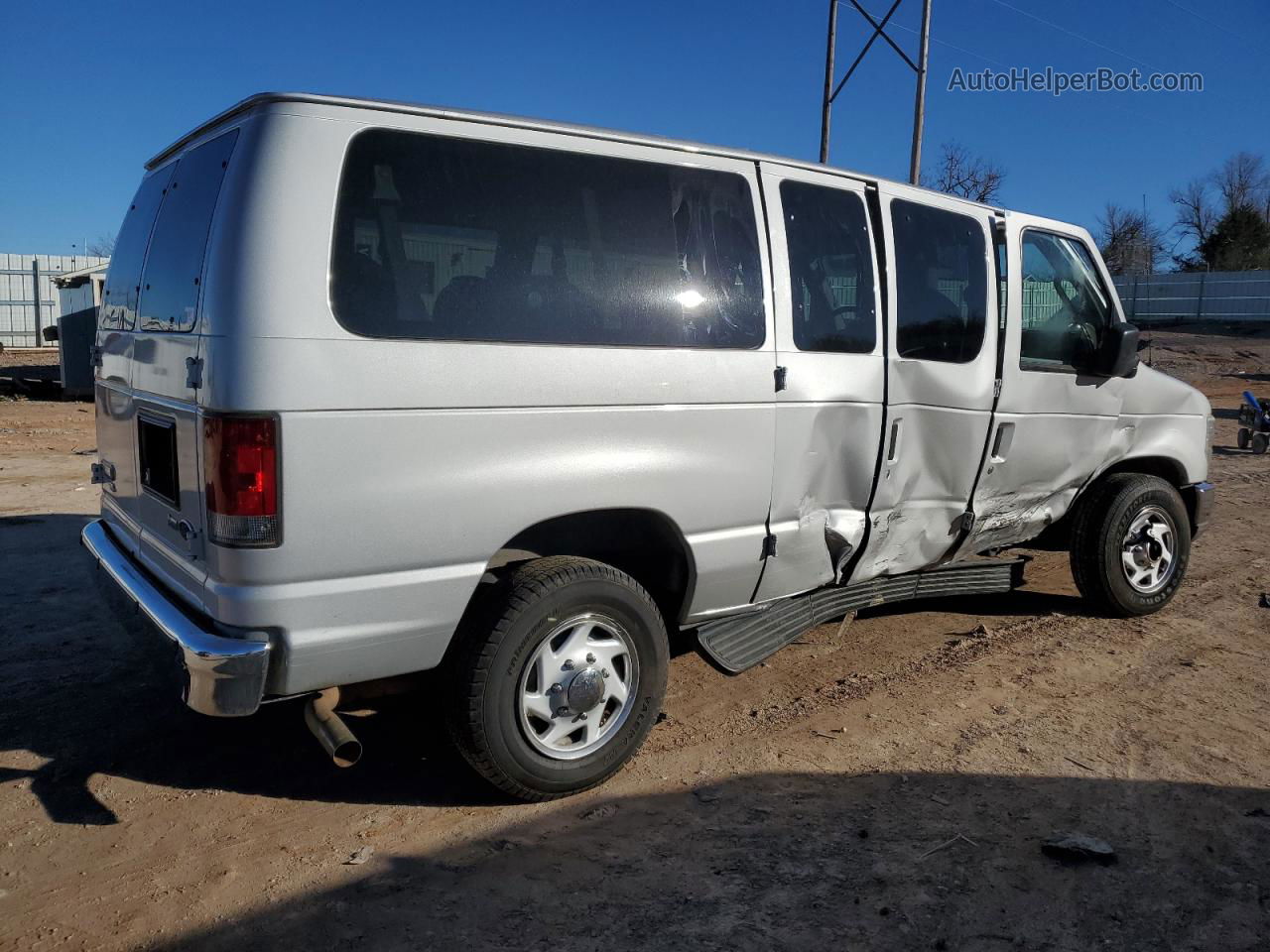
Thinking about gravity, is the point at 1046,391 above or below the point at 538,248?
below

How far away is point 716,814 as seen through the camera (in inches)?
139

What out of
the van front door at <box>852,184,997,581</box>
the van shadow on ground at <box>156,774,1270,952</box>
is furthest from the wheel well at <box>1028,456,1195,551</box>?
the van shadow on ground at <box>156,774,1270,952</box>

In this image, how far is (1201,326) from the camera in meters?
34.9

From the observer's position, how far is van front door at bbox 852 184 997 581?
4520 mm

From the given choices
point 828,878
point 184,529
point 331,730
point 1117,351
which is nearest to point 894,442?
point 1117,351

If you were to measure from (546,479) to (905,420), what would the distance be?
1.91 meters

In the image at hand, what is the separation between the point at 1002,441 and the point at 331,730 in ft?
11.4

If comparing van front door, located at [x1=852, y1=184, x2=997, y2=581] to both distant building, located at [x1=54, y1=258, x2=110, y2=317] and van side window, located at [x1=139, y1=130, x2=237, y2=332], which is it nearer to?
van side window, located at [x1=139, y1=130, x2=237, y2=332]

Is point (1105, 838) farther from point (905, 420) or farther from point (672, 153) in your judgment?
point (672, 153)

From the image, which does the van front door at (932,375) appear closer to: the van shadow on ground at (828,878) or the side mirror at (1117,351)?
the side mirror at (1117,351)

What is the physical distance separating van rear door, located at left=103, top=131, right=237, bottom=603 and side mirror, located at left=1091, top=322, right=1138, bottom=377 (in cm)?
433

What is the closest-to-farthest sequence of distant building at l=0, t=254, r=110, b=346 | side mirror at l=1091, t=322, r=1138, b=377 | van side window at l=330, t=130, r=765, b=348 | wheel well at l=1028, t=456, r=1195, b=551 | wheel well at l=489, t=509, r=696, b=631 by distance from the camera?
van side window at l=330, t=130, r=765, b=348
wheel well at l=489, t=509, r=696, b=631
side mirror at l=1091, t=322, r=1138, b=377
wheel well at l=1028, t=456, r=1195, b=551
distant building at l=0, t=254, r=110, b=346

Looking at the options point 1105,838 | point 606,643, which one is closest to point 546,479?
point 606,643

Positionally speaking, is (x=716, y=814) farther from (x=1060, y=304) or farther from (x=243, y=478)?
(x=1060, y=304)
